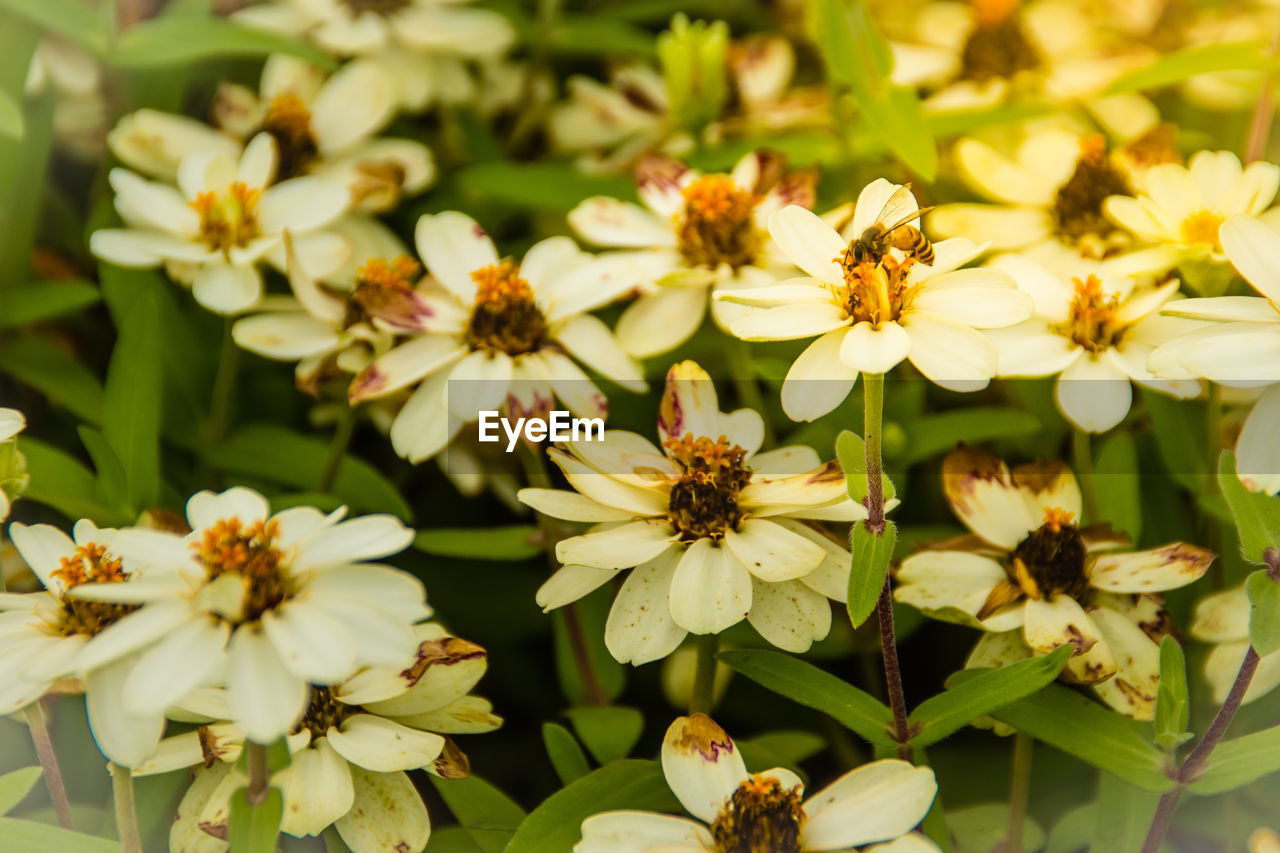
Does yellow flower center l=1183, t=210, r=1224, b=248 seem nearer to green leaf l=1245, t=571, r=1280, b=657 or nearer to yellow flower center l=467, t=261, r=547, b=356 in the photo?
Answer: green leaf l=1245, t=571, r=1280, b=657

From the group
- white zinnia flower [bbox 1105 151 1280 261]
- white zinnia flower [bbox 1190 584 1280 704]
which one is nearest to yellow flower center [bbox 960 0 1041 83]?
white zinnia flower [bbox 1105 151 1280 261]

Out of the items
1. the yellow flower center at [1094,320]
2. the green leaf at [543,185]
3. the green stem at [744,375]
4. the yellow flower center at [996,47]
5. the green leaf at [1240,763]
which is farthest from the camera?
the yellow flower center at [996,47]

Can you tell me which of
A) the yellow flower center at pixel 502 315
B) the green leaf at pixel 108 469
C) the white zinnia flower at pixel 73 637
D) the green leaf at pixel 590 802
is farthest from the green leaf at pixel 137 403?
the green leaf at pixel 590 802

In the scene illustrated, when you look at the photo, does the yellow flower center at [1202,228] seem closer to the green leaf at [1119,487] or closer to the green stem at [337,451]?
the green leaf at [1119,487]

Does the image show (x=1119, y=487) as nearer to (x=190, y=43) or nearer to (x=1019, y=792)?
(x=1019, y=792)

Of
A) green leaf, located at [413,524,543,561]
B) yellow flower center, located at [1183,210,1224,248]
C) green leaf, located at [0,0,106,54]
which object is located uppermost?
green leaf, located at [0,0,106,54]

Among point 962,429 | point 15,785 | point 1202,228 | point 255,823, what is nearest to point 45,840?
point 15,785

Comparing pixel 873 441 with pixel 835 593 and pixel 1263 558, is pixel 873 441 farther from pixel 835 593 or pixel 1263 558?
pixel 1263 558
